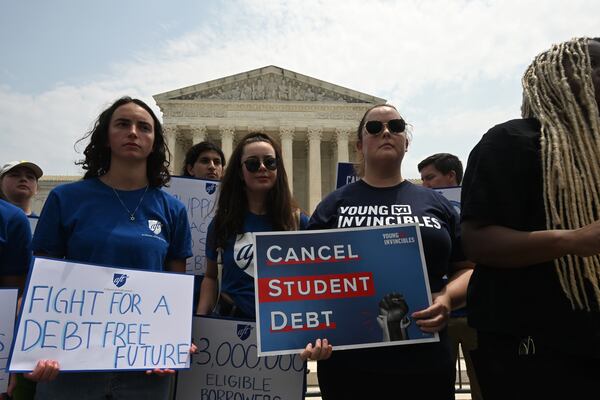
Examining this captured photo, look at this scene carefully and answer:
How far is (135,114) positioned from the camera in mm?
3139

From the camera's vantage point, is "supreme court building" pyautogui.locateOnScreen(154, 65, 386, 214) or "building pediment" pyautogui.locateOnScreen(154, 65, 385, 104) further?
"building pediment" pyautogui.locateOnScreen(154, 65, 385, 104)

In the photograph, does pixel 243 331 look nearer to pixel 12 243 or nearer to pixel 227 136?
pixel 12 243

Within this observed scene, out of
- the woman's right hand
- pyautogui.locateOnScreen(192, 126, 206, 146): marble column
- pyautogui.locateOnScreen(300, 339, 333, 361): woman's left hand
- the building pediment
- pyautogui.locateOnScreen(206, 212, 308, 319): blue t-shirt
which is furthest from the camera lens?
the building pediment

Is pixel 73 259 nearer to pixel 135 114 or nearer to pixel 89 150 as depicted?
pixel 89 150

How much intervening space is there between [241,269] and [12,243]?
182 centimetres

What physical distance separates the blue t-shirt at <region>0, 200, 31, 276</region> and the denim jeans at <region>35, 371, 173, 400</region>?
118 centimetres

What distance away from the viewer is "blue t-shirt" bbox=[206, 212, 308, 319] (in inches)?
129

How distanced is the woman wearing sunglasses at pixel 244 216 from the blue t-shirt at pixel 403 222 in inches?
23.2

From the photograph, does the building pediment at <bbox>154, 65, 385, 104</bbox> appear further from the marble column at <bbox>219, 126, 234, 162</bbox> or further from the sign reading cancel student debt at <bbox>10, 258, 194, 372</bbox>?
the sign reading cancel student debt at <bbox>10, 258, 194, 372</bbox>

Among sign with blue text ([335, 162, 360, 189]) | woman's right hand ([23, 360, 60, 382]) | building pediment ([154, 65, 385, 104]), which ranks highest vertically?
building pediment ([154, 65, 385, 104])

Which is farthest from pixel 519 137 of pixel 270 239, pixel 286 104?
pixel 286 104

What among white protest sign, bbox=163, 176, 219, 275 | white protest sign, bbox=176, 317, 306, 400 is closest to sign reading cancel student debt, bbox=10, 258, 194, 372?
white protest sign, bbox=176, 317, 306, 400

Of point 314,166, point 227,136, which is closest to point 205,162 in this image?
point 314,166

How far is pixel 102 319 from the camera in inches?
101
